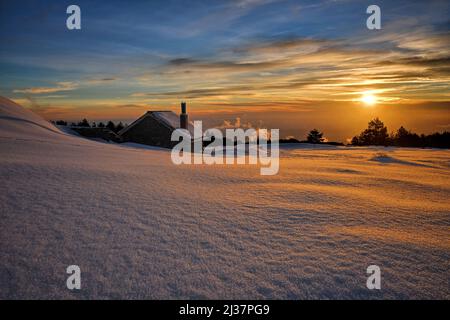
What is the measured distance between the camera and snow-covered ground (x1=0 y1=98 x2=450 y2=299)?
2.33 meters

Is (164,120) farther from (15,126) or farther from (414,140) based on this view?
(414,140)

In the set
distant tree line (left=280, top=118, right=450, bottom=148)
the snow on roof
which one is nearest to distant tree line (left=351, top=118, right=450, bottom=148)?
distant tree line (left=280, top=118, right=450, bottom=148)

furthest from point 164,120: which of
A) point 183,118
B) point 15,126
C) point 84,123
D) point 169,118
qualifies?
point 84,123

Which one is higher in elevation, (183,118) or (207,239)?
(183,118)

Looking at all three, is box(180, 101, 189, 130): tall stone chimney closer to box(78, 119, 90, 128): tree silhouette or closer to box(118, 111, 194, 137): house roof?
box(118, 111, 194, 137): house roof

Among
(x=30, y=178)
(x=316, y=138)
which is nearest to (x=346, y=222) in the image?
(x=30, y=178)

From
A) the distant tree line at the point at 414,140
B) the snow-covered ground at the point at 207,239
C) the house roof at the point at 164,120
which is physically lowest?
the snow-covered ground at the point at 207,239

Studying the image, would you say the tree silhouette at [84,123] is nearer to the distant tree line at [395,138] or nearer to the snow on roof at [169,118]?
the snow on roof at [169,118]

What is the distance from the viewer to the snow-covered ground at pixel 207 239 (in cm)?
233

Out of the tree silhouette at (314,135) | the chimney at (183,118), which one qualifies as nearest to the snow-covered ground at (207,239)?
the chimney at (183,118)

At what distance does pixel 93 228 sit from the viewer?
3158mm

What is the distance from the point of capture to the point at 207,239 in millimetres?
3076
